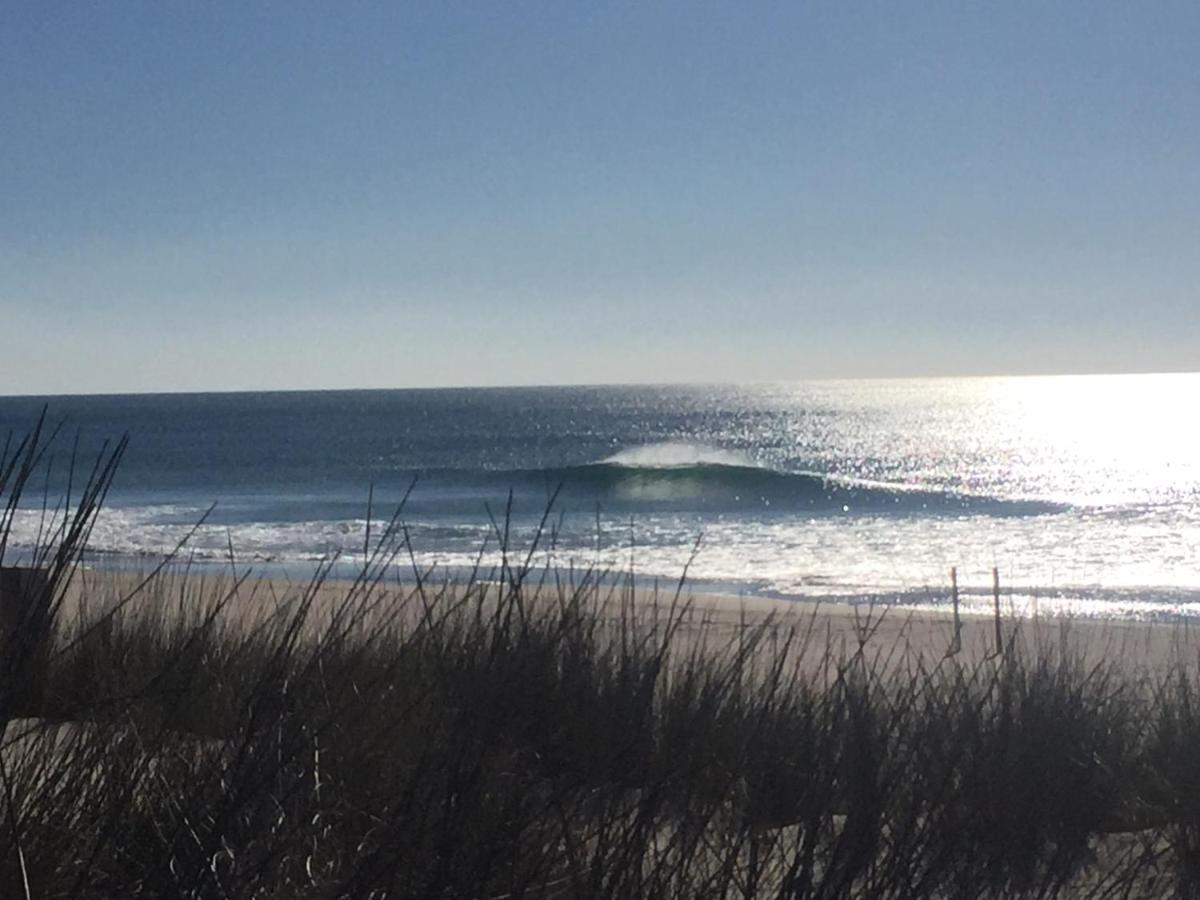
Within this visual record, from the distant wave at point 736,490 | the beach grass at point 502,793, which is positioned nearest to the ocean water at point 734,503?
the distant wave at point 736,490

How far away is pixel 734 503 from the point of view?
38.5 meters

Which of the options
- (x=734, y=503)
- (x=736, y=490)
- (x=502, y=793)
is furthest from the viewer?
(x=736, y=490)

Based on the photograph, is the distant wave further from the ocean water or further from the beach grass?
the beach grass

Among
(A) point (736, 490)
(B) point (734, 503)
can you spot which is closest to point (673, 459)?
(A) point (736, 490)

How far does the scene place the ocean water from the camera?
20.3m

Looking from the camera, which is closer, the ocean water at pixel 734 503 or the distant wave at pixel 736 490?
the ocean water at pixel 734 503

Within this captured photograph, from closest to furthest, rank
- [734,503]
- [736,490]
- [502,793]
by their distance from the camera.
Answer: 1. [502,793]
2. [734,503]
3. [736,490]

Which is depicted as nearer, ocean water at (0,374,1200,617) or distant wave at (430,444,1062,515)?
ocean water at (0,374,1200,617)

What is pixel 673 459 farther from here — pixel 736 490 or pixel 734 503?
pixel 734 503

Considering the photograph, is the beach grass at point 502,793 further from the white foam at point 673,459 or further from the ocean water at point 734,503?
the white foam at point 673,459

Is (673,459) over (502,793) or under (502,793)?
under

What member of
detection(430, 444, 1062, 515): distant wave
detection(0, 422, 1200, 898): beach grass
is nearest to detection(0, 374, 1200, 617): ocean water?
detection(430, 444, 1062, 515): distant wave

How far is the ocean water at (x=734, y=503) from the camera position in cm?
2030

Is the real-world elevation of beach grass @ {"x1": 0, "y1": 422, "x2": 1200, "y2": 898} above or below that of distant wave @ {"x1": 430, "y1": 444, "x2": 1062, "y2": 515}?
above
